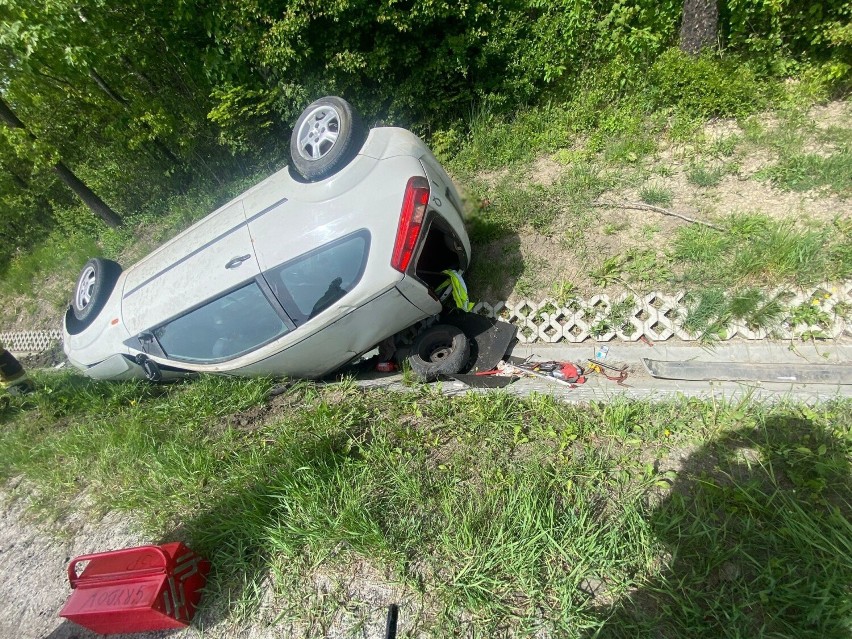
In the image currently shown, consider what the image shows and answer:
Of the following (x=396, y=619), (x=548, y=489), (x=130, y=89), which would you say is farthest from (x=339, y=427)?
(x=130, y=89)

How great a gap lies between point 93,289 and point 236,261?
2.01 m

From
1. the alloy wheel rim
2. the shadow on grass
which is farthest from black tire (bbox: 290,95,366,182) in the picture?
the shadow on grass

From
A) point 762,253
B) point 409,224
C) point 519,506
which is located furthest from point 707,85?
point 519,506

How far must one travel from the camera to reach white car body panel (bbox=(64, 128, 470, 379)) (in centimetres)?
311

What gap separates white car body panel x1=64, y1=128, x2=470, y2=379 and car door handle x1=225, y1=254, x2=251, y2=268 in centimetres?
2

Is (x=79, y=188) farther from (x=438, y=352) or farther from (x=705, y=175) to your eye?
(x=705, y=175)

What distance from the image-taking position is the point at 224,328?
3383 millimetres

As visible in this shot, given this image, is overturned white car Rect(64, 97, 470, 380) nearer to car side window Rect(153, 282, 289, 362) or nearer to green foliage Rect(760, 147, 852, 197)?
car side window Rect(153, 282, 289, 362)

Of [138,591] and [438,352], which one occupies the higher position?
[138,591]

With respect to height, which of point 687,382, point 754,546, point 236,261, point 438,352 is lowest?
point 687,382

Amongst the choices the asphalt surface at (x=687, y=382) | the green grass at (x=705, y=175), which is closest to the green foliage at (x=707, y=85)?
the green grass at (x=705, y=175)

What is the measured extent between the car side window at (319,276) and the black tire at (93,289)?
2166mm

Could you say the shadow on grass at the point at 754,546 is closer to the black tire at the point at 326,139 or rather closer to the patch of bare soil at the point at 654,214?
the patch of bare soil at the point at 654,214

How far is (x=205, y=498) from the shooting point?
256cm
